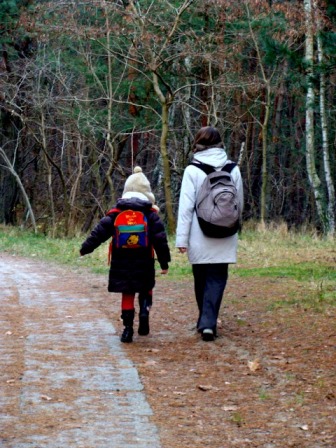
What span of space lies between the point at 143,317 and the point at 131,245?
87 centimetres

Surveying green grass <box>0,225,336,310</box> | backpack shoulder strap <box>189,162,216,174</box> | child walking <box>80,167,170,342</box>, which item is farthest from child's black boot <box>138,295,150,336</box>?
green grass <box>0,225,336,310</box>

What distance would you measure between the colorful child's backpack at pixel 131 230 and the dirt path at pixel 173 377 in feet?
3.14

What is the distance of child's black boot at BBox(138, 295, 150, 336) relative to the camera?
9350 millimetres

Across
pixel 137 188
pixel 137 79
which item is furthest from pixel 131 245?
pixel 137 79

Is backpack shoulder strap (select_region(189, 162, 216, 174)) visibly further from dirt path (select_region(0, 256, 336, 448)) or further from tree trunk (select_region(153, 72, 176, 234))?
Answer: tree trunk (select_region(153, 72, 176, 234))

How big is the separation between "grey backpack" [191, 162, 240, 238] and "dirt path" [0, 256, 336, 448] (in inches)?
43.5

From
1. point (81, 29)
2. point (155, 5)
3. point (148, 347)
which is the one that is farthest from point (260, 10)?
point (148, 347)

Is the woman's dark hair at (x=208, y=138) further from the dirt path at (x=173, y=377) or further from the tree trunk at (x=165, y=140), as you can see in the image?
the tree trunk at (x=165, y=140)

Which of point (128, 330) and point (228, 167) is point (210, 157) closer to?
point (228, 167)

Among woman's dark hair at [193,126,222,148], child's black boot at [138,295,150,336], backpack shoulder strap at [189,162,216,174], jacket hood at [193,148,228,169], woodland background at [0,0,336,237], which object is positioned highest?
woodland background at [0,0,336,237]

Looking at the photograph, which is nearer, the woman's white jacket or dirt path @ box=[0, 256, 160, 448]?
dirt path @ box=[0, 256, 160, 448]

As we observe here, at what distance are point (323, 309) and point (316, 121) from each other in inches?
1027

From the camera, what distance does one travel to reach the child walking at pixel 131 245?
29.5 ft

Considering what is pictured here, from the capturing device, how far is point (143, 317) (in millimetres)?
9461
